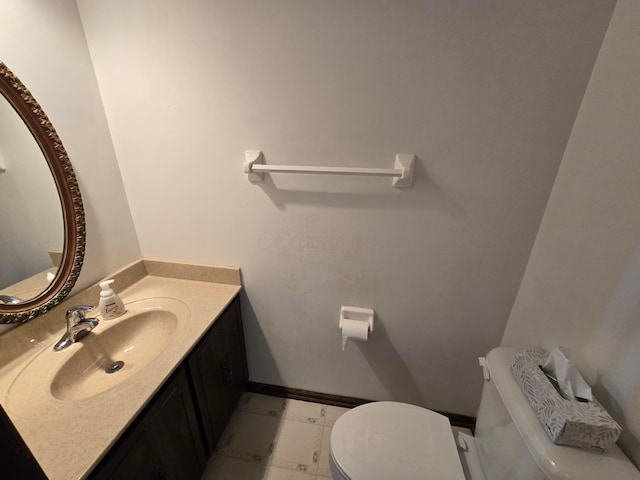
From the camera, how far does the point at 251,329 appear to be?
57.1 inches

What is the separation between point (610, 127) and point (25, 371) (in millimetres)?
1944

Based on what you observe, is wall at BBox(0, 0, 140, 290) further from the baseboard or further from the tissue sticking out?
the tissue sticking out

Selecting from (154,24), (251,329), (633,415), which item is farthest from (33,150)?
(633,415)

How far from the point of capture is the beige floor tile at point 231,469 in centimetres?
125

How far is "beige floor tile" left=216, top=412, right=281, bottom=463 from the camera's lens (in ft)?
4.40

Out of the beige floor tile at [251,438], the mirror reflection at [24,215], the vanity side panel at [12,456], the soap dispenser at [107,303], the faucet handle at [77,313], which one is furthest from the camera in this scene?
the beige floor tile at [251,438]

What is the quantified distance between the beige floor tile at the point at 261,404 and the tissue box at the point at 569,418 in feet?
4.22

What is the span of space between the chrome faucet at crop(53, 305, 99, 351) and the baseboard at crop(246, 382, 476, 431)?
965 millimetres

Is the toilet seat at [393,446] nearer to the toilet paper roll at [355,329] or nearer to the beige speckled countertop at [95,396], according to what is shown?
the toilet paper roll at [355,329]

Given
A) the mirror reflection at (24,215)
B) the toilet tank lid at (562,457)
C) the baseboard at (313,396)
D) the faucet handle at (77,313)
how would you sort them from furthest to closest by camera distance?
1. the baseboard at (313,396)
2. the faucet handle at (77,313)
3. the mirror reflection at (24,215)
4. the toilet tank lid at (562,457)

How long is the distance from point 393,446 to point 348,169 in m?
1.02

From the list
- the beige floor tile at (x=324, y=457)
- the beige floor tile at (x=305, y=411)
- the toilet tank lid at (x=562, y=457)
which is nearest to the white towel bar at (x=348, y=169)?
the toilet tank lid at (x=562, y=457)

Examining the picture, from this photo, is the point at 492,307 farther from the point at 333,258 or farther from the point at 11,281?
the point at 11,281

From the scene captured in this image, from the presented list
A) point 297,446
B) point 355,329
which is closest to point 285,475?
point 297,446
